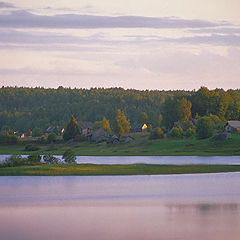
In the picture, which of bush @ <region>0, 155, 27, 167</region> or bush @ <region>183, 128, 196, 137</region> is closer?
bush @ <region>0, 155, 27, 167</region>

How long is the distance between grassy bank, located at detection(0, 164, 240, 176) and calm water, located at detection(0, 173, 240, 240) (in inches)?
67.9

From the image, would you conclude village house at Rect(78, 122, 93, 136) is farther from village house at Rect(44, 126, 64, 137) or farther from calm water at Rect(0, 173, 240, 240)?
calm water at Rect(0, 173, 240, 240)

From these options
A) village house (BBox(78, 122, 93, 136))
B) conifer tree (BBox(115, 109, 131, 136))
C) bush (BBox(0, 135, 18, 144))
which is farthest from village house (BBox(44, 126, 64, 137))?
bush (BBox(0, 135, 18, 144))

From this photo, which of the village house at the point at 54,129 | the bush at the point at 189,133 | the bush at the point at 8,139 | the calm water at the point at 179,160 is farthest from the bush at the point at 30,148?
the village house at the point at 54,129

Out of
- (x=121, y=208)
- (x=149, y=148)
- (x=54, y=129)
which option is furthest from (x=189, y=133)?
(x=121, y=208)

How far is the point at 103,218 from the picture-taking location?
37.1 m

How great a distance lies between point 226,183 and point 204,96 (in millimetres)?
99493

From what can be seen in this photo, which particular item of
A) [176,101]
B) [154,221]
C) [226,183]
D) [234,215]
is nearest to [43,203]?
[154,221]

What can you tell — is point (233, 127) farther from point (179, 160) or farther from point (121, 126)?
point (179, 160)

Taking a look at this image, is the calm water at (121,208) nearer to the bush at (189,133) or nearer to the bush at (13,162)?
the bush at (13,162)

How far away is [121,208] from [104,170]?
23364mm

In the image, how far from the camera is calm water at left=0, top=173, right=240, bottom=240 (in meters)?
32.6

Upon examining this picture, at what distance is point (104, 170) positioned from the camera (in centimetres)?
6450

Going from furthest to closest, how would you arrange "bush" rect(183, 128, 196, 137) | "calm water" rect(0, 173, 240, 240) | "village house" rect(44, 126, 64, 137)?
"village house" rect(44, 126, 64, 137), "bush" rect(183, 128, 196, 137), "calm water" rect(0, 173, 240, 240)
